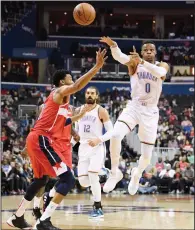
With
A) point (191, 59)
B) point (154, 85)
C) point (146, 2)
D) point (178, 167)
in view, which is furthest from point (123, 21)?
point (154, 85)

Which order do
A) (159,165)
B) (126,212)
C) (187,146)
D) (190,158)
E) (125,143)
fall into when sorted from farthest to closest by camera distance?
(125,143)
(187,146)
(190,158)
(159,165)
(126,212)

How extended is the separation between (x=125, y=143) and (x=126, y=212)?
32.6 feet

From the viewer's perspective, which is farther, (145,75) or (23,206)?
(145,75)

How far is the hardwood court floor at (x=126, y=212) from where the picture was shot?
1441 centimetres

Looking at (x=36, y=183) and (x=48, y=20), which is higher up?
(x=48, y=20)

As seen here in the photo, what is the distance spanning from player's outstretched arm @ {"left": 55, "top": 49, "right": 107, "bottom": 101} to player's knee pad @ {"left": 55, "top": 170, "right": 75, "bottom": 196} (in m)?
1.10

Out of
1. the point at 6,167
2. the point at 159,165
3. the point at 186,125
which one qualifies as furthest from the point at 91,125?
the point at 186,125

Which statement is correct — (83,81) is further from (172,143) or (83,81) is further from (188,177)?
(172,143)

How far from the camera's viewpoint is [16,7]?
3950 cm

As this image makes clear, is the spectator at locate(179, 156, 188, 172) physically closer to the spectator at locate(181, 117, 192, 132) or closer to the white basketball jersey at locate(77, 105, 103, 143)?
the spectator at locate(181, 117, 192, 132)

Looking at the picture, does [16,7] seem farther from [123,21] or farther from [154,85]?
[154,85]

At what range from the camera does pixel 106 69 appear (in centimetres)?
3566

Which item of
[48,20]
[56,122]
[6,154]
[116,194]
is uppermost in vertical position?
[48,20]

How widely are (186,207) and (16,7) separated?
2366 cm
